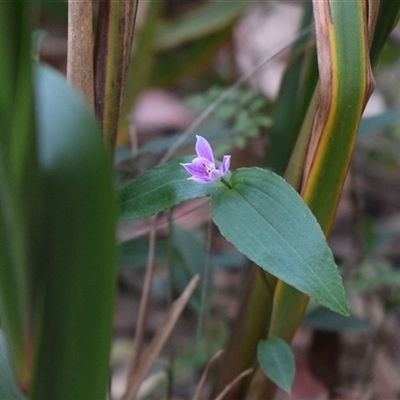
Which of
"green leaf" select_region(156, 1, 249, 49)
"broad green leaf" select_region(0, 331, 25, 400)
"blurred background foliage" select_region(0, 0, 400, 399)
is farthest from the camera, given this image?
"green leaf" select_region(156, 1, 249, 49)

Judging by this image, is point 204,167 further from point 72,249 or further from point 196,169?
point 72,249

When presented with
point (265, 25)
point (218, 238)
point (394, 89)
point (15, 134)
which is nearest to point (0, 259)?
point (15, 134)

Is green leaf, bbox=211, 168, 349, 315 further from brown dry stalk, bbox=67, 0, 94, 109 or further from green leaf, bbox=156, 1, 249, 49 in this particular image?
green leaf, bbox=156, 1, 249, 49

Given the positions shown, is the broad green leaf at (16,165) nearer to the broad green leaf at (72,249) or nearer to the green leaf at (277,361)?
the broad green leaf at (72,249)

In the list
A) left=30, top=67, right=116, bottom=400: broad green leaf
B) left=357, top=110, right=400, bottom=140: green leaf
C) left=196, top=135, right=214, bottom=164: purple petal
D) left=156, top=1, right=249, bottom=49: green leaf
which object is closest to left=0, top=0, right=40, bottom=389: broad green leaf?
left=30, top=67, right=116, bottom=400: broad green leaf

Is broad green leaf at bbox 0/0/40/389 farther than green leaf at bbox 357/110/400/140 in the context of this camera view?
No

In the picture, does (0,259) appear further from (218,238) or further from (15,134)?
(218,238)
